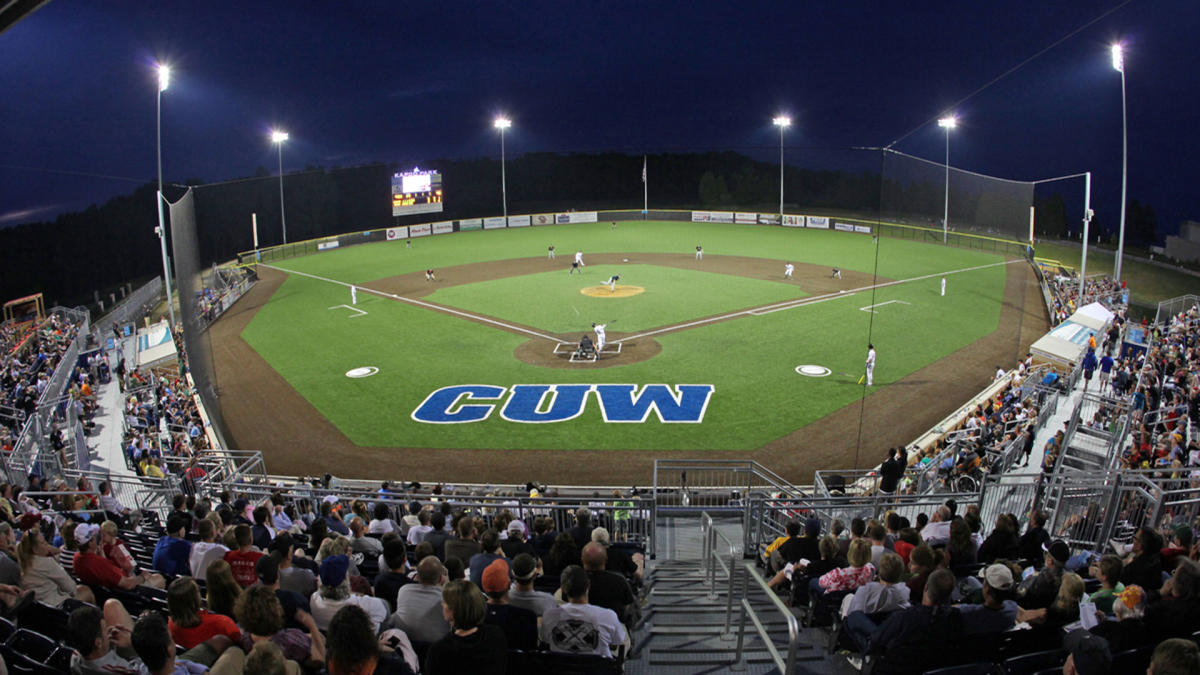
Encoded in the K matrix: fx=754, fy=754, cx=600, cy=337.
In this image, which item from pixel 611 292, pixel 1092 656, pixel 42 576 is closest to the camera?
pixel 1092 656

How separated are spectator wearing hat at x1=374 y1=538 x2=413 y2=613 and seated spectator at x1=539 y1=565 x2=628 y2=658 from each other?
152 cm

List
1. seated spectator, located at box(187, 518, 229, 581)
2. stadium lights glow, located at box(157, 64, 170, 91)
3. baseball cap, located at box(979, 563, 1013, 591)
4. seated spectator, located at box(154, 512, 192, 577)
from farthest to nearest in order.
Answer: stadium lights glow, located at box(157, 64, 170, 91) → seated spectator, located at box(154, 512, 192, 577) → seated spectator, located at box(187, 518, 229, 581) → baseball cap, located at box(979, 563, 1013, 591)

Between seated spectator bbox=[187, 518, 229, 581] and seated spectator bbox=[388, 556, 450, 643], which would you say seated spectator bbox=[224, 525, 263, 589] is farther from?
seated spectator bbox=[388, 556, 450, 643]

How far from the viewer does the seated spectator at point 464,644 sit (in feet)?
15.8

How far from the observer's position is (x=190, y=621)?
200 inches

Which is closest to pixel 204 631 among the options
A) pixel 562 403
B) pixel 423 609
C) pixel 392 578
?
pixel 423 609

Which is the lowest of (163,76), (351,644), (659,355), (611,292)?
(659,355)

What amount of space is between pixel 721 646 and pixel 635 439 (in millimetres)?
15153

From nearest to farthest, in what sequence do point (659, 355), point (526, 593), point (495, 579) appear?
point (495, 579) < point (526, 593) < point (659, 355)

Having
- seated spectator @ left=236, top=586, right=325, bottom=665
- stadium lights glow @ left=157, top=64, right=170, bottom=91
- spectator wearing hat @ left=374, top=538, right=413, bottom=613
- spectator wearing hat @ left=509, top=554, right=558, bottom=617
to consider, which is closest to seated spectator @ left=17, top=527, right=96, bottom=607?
spectator wearing hat @ left=374, top=538, right=413, bottom=613

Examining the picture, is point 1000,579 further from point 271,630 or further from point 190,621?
point 190,621

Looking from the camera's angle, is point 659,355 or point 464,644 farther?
point 659,355

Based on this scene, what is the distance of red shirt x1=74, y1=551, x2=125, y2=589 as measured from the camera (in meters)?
7.26

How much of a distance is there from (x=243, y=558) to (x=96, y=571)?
1.38 meters
